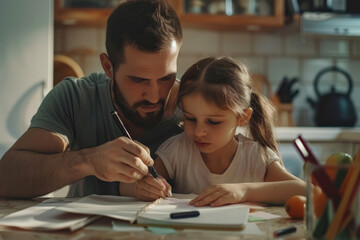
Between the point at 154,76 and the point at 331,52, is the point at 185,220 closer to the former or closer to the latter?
the point at 154,76

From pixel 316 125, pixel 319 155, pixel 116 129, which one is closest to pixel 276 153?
pixel 116 129

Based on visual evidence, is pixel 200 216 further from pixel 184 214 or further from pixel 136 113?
pixel 136 113

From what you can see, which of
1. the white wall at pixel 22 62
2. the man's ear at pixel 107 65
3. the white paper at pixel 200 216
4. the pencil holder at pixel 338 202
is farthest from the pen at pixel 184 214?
the white wall at pixel 22 62

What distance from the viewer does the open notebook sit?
0.84m

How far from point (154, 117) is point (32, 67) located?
126 cm

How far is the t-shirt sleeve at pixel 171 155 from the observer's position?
144 cm

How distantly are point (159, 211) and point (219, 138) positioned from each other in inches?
18.8

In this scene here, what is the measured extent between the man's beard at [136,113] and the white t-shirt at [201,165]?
0.34 feet

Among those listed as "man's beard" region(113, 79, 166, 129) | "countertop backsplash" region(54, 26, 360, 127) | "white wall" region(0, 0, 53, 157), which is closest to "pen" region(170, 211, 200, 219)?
"man's beard" region(113, 79, 166, 129)

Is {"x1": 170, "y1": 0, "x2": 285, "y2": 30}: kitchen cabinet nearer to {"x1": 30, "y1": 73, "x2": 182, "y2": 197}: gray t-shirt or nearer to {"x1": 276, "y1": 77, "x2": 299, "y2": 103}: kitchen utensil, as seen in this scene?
{"x1": 276, "y1": 77, "x2": 299, "y2": 103}: kitchen utensil

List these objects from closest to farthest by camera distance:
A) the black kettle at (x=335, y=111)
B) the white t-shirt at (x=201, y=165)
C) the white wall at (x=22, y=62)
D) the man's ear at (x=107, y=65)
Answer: the white t-shirt at (x=201, y=165), the man's ear at (x=107, y=65), the white wall at (x=22, y=62), the black kettle at (x=335, y=111)

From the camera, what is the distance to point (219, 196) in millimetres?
1034

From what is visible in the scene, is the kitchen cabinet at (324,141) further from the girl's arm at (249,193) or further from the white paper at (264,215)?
the white paper at (264,215)

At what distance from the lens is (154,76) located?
143cm
